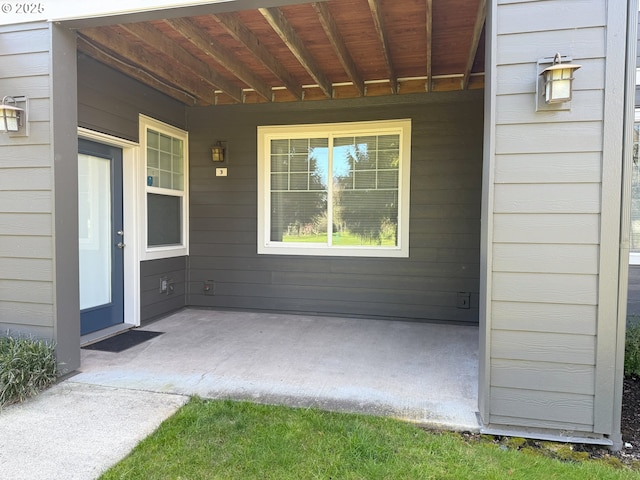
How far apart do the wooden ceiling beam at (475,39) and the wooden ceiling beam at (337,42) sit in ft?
3.74

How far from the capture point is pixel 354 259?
4898 mm

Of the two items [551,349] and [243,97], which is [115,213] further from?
[551,349]

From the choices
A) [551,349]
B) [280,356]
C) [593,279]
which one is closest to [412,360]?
[280,356]

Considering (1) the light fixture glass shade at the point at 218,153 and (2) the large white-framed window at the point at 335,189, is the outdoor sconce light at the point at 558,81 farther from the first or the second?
(1) the light fixture glass shade at the point at 218,153

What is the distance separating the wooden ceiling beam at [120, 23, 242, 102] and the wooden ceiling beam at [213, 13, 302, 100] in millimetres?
723

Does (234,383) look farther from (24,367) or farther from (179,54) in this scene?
(179,54)

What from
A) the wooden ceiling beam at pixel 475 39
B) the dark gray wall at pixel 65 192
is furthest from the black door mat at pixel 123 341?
the wooden ceiling beam at pixel 475 39

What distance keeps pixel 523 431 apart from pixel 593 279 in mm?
945

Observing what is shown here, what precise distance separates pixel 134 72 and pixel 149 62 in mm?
327

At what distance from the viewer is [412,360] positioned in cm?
342

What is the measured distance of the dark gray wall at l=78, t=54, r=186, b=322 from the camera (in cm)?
372

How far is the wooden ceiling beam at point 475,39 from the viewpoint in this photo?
2.97m

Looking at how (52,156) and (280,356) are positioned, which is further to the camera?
(280,356)

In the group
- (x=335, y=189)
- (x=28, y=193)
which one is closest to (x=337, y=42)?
(x=335, y=189)
